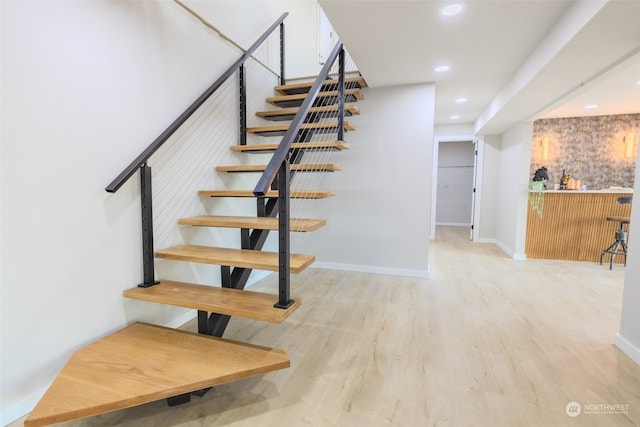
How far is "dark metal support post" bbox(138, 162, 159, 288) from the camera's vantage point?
76.9 inches

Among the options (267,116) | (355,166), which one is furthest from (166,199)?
(355,166)

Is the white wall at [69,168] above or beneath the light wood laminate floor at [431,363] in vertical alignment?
above

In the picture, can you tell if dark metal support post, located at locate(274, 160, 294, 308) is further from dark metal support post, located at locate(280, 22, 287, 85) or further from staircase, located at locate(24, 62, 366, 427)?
dark metal support post, located at locate(280, 22, 287, 85)

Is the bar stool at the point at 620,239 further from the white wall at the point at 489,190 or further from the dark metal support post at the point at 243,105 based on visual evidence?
the dark metal support post at the point at 243,105

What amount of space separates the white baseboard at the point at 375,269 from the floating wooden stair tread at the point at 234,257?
85.4 inches

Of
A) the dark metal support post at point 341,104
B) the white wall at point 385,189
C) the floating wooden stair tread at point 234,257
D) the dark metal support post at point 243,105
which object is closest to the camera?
the floating wooden stair tread at point 234,257

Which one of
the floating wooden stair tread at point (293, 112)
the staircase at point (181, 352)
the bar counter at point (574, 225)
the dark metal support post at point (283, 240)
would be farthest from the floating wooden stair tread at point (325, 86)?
the bar counter at point (574, 225)

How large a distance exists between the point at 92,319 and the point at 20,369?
344 mm

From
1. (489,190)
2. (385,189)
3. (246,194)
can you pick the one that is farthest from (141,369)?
(489,190)

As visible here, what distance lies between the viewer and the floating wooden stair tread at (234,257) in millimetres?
1747

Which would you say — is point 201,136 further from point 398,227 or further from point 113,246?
point 398,227

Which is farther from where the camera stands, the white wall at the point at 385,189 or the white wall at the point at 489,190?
the white wall at the point at 489,190

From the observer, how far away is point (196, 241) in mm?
2562

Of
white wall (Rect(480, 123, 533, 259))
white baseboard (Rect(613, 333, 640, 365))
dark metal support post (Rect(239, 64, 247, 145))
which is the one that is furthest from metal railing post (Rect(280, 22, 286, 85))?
white baseboard (Rect(613, 333, 640, 365))
